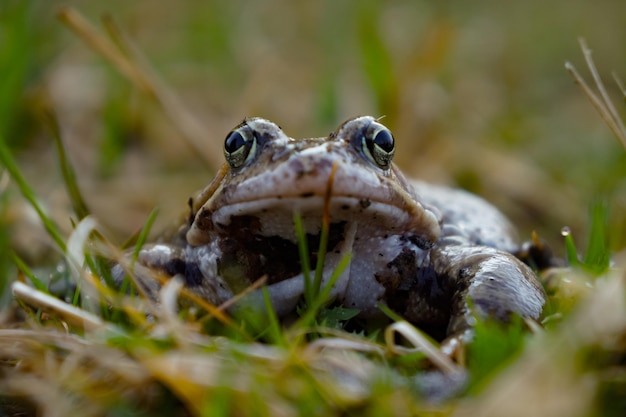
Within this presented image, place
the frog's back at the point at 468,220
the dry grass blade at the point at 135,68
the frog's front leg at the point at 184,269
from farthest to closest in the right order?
the dry grass blade at the point at 135,68, the frog's back at the point at 468,220, the frog's front leg at the point at 184,269

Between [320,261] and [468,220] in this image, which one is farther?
[468,220]

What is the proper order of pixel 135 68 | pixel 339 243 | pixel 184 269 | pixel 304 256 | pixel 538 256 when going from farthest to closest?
pixel 135 68 → pixel 538 256 → pixel 184 269 → pixel 339 243 → pixel 304 256

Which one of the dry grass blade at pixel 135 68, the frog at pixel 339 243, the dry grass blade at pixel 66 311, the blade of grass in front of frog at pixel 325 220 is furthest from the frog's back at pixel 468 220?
the dry grass blade at pixel 135 68

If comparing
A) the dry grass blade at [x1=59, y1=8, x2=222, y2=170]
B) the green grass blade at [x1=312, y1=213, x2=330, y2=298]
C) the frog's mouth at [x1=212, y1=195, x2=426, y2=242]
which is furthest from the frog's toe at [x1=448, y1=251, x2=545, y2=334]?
the dry grass blade at [x1=59, y1=8, x2=222, y2=170]

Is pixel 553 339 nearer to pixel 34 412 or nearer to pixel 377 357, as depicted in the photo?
pixel 377 357

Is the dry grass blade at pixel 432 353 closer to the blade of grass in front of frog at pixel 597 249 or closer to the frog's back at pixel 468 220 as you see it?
the blade of grass in front of frog at pixel 597 249

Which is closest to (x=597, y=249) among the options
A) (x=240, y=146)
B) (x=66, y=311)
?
(x=240, y=146)

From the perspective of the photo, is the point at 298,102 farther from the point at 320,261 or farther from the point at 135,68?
the point at 320,261

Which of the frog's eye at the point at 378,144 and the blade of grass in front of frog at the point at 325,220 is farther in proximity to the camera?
the frog's eye at the point at 378,144
